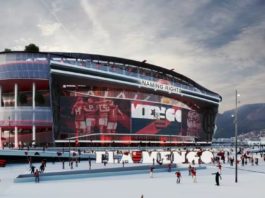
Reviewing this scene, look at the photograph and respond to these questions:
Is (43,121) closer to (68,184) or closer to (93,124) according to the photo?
(93,124)

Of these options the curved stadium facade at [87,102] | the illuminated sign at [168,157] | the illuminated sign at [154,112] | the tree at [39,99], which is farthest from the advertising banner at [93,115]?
the illuminated sign at [168,157]

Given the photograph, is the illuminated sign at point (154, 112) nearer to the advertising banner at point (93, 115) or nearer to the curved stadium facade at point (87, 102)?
the curved stadium facade at point (87, 102)

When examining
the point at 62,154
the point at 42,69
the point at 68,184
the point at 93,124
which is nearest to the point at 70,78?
the point at 42,69

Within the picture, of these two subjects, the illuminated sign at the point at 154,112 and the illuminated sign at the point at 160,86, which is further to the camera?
the illuminated sign at the point at 160,86

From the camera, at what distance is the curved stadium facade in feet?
269

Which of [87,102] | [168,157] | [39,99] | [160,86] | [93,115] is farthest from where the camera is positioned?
[160,86]

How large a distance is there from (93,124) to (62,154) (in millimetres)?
29780

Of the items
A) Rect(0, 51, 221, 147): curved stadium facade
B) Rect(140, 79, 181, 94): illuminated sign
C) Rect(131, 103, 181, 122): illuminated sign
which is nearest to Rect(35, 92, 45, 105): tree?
Rect(0, 51, 221, 147): curved stadium facade

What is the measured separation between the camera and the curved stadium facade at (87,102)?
8194cm

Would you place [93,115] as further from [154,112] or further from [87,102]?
[154,112]

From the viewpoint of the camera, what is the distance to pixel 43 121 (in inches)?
3285

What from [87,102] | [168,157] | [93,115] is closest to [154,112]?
[93,115]

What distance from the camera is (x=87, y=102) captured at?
91625 mm

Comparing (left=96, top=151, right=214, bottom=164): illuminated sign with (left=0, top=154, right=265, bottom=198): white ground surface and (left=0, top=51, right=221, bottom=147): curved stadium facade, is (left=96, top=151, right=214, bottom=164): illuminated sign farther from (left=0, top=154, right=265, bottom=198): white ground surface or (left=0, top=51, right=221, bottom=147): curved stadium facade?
(left=0, top=51, right=221, bottom=147): curved stadium facade
